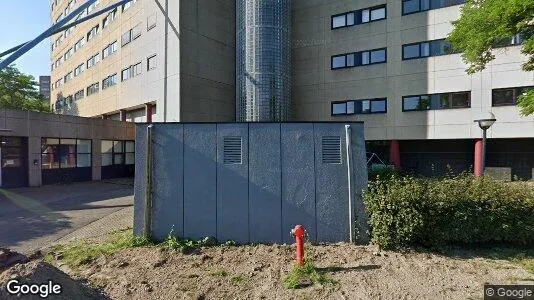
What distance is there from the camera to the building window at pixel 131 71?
22500 mm

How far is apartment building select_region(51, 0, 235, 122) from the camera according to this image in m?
18.8

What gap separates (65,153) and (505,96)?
26393mm

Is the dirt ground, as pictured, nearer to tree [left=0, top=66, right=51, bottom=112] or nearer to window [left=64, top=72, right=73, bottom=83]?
window [left=64, top=72, right=73, bottom=83]

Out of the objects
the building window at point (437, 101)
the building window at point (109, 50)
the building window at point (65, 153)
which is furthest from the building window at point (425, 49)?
the building window at point (109, 50)

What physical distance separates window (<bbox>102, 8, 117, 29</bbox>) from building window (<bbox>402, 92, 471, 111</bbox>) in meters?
23.7

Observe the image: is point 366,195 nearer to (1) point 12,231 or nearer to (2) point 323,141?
(2) point 323,141

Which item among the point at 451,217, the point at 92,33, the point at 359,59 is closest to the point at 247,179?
the point at 451,217

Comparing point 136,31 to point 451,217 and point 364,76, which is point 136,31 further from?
point 451,217

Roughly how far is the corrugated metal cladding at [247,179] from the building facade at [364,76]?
12.0 m

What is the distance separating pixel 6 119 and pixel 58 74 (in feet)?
105

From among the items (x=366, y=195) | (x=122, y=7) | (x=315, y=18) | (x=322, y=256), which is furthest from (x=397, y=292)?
(x=122, y=7)

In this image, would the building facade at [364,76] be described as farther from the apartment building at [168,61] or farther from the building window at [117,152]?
the building window at [117,152]

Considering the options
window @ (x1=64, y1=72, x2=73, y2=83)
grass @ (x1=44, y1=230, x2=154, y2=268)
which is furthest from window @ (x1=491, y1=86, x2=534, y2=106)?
window @ (x1=64, y1=72, x2=73, y2=83)

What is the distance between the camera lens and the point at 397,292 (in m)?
4.81
